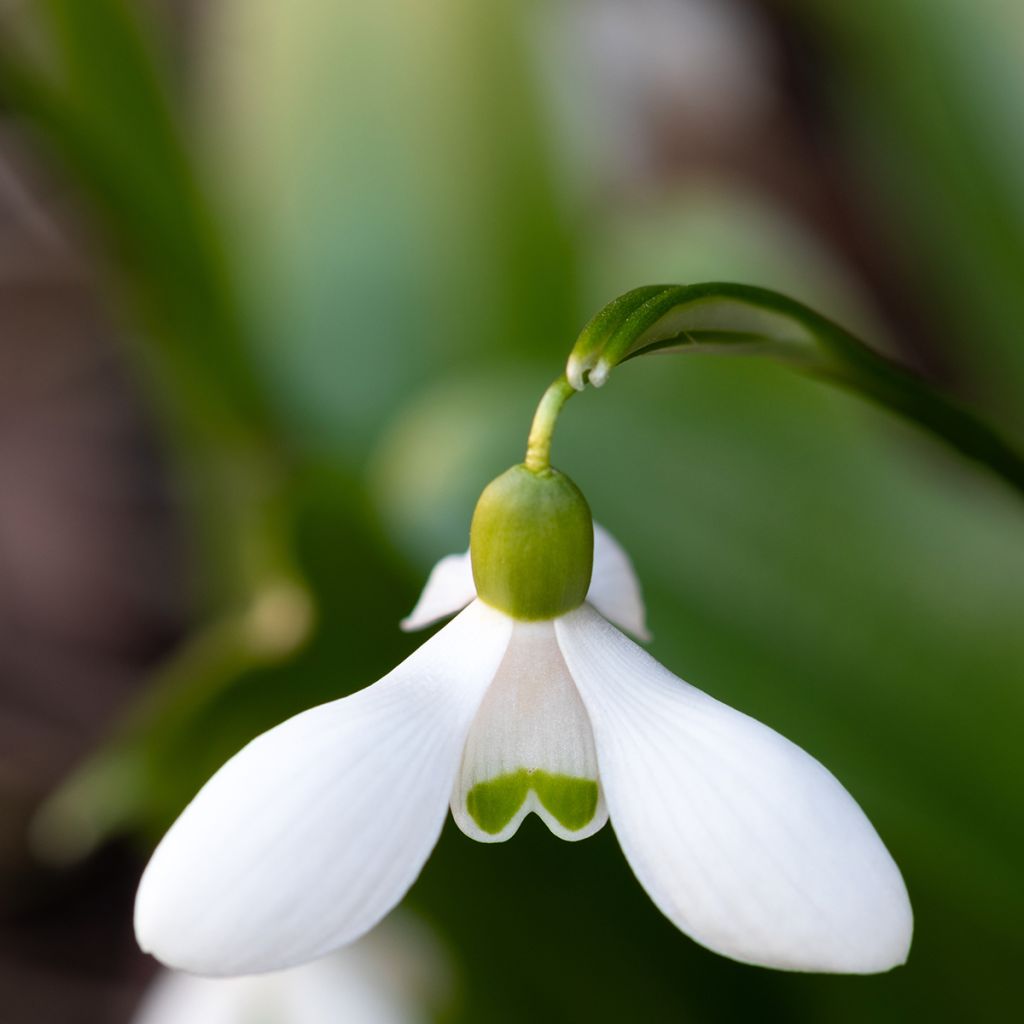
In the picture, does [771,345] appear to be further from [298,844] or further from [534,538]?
[298,844]

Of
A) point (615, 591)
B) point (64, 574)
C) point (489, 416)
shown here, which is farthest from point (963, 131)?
point (64, 574)

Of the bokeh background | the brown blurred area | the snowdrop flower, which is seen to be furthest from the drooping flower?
the brown blurred area

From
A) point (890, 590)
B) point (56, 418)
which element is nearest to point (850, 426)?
point (890, 590)

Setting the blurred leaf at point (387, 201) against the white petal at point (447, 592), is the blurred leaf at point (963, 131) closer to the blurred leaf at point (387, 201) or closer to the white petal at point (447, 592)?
the blurred leaf at point (387, 201)

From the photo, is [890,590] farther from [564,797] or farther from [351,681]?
[564,797]

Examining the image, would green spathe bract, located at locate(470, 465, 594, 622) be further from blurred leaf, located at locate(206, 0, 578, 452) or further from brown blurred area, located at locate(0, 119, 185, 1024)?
brown blurred area, located at locate(0, 119, 185, 1024)
